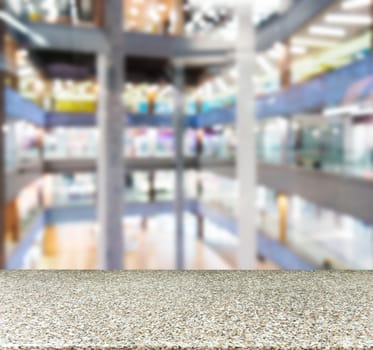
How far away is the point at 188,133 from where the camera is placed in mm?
22641

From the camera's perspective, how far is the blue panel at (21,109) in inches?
468

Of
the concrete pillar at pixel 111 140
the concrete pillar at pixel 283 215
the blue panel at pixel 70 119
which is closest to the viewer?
the concrete pillar at pixel 111 140

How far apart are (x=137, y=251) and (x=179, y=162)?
4.45 meters

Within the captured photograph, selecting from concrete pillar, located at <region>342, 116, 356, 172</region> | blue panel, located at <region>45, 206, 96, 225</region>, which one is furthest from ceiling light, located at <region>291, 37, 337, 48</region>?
blue panel, located at <region>45, 206, 96, 225</region>

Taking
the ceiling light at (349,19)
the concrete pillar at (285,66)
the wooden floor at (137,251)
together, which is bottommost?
the wooden floor at (137,251)

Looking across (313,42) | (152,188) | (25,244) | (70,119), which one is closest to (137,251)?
(152,188)

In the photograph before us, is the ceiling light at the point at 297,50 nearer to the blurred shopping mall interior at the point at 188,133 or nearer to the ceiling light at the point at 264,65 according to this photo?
the blurred shopping mall interior at the point at 188,133

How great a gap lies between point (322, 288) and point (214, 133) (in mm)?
20145

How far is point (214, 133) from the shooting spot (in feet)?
70.4

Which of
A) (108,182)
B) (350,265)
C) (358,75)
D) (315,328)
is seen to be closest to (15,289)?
(315,328)

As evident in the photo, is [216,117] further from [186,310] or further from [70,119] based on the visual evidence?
[186,310]

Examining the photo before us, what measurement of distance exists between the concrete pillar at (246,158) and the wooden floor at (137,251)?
4.31m

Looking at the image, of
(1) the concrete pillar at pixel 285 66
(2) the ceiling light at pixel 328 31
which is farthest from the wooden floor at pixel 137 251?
(2) the ceiling light at pixel 328 31

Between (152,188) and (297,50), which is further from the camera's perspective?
(152,188)
